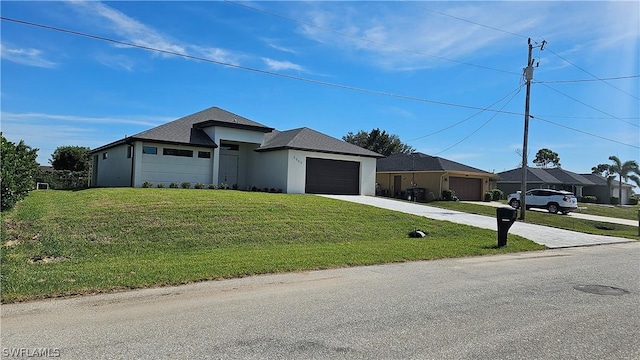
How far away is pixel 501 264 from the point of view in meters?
11.0

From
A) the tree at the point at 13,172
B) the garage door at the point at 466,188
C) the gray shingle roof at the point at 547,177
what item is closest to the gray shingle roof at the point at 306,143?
the garage door at the point at 466,188

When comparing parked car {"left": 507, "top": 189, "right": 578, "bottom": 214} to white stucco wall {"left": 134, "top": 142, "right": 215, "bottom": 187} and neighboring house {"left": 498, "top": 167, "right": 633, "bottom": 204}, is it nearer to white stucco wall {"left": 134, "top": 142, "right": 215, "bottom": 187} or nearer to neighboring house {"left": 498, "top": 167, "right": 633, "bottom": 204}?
neighboring house {"left": 498, "top": 167, "right": 633, "bottom": 204}

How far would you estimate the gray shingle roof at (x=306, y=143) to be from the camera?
27069mm

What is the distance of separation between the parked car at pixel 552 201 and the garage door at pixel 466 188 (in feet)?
18.0

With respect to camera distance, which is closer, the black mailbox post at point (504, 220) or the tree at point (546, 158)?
the black mailbox post at point (504, 220)

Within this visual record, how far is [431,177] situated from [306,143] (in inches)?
531

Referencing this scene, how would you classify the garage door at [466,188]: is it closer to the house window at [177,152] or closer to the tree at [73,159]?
the house window at [177,152]

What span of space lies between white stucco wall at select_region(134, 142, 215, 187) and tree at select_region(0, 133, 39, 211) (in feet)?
23.3

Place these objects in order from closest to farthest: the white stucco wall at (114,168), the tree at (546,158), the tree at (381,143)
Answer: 1. the white stucco wall at (114,168)
2. the tree at (381,143)
3. the tree at (546,158)

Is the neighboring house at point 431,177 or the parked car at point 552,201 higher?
the neighboring house at point 431,177

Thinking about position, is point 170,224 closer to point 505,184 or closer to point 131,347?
point 131,347

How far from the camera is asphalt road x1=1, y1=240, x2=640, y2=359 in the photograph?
4.57 meters

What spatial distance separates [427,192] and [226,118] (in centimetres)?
1759

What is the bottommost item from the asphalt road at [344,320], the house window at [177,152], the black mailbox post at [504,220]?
the asphalt road at [344,320]
